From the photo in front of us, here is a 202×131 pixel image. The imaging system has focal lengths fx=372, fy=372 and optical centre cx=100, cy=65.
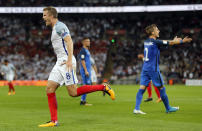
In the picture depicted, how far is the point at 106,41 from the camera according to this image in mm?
41125

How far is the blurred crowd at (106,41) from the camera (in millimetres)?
37578

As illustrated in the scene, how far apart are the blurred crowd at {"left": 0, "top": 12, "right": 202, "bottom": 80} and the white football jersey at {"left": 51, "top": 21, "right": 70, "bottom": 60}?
28.6 meters

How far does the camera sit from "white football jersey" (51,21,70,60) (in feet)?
24.4

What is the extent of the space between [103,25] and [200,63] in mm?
12106

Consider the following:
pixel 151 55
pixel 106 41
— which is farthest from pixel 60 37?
pixel 106 41

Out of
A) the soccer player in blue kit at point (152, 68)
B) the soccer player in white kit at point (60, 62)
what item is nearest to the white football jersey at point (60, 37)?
the soccer player in white kit at point (60, 62)

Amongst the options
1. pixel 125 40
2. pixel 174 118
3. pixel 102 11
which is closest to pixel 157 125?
pixel 174 118

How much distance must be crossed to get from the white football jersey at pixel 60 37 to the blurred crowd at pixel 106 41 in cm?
2858

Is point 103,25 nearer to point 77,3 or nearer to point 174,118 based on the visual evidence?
point 77,3

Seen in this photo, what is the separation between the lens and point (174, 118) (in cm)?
893

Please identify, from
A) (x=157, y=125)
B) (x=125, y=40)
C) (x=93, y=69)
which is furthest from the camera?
(x=125, y=40)

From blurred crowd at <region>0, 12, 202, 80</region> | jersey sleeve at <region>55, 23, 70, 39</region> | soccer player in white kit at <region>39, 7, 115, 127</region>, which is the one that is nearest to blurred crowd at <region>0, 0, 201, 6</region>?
blurred crowd at <region>0, 12, 202, 80</region>

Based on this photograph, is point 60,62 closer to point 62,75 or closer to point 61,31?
point 62,75

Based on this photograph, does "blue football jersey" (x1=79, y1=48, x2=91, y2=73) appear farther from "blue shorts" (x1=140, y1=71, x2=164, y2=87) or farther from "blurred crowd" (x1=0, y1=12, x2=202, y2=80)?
"blurred crowd" (x1=0, y1=12, x2=202, y2=80)
